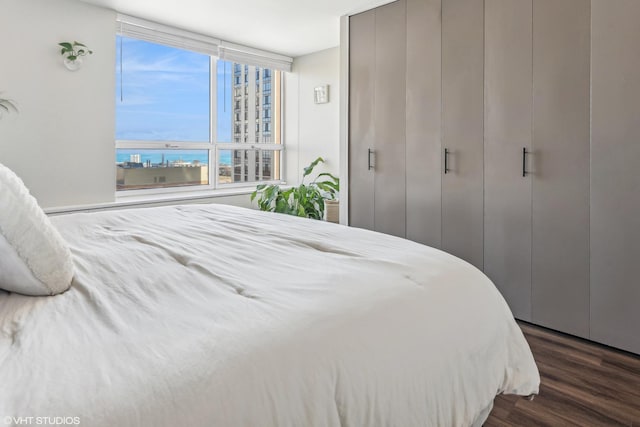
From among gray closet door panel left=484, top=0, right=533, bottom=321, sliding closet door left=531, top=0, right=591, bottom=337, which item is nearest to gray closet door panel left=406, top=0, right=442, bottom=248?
gray closet door panel left=484, top=0, right=533, bottom=321

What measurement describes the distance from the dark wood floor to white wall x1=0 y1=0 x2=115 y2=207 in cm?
346

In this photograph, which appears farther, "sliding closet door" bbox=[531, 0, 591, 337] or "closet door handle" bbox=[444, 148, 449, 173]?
"closet door handle" bbox=[444, 148, 449, 173]

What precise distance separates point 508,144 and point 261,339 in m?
2.43

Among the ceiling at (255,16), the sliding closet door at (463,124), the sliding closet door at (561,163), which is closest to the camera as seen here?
the sliding closet door at (561,163)

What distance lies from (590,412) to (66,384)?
1977mm

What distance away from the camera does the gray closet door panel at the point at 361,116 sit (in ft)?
11.6

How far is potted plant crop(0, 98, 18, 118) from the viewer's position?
120 inches

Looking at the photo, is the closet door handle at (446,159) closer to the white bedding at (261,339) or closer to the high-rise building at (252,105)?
the white bedding at (261,339)

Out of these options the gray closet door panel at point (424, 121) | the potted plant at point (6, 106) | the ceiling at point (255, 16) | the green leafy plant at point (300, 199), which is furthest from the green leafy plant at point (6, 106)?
the gray closet door panel at point (424, 121)

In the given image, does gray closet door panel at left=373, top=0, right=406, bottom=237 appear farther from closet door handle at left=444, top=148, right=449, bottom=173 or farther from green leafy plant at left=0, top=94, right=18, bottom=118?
green leafy plant at left=0, top=94, right=18, bottom=118

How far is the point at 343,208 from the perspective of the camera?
12.6 ft

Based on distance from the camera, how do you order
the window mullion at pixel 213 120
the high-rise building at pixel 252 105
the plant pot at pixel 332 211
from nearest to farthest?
the plant pot at pixel 332 211, the window mullion at pixel 213 120, the high-rise building at pixel 252 105

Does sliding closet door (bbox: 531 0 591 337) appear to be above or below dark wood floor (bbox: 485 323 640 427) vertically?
above

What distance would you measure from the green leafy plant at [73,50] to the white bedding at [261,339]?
2483mm
